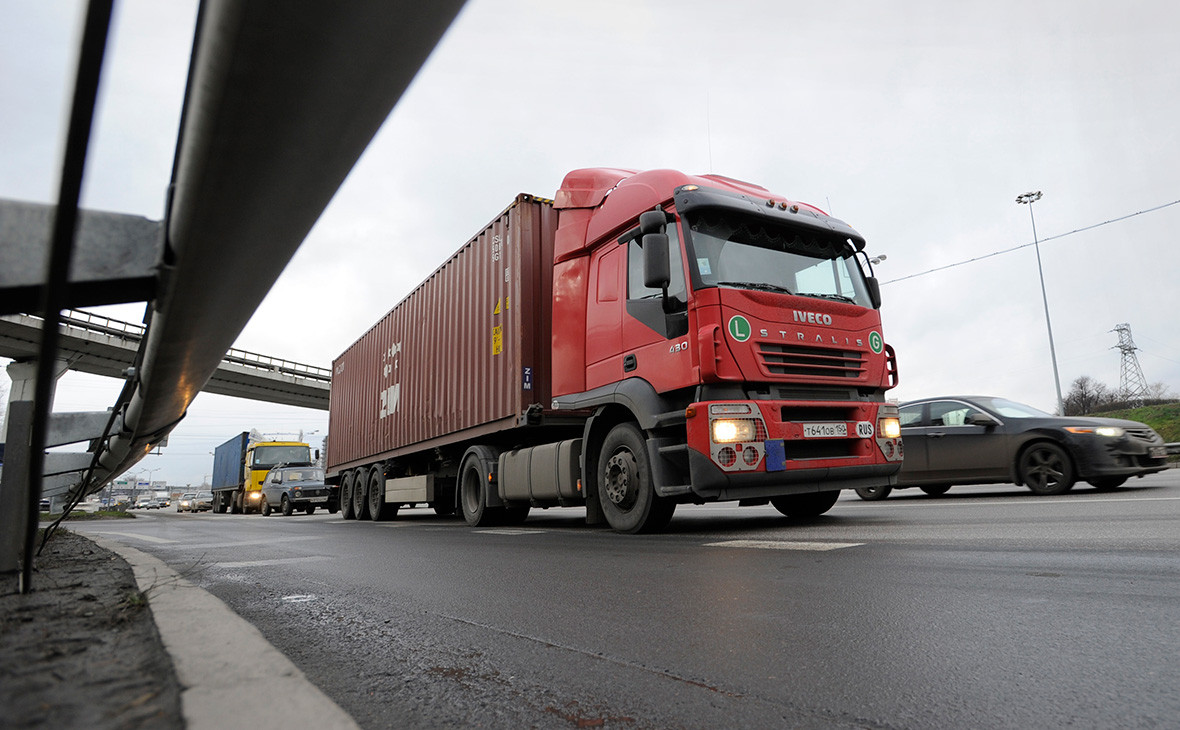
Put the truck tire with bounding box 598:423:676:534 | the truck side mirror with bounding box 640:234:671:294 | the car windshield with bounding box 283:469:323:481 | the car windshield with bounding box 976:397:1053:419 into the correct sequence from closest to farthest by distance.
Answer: the truck side mirror with bounding box 640:234:671:294 < the truck tire with bounding box 598:423:676:534 < the car windshield with bounding box 976:397:1053:419 < the car windshield with bounding box 283:469:323:481

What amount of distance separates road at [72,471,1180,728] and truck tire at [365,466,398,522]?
853 cm

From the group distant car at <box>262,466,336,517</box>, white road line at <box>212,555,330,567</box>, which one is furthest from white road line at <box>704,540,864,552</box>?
distant car at <box>262,466,336,517</box>

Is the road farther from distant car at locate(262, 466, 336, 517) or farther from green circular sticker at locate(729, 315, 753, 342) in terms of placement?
distant car at locate(262, 466, 336, 517)

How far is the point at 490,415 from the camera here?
8945 mm

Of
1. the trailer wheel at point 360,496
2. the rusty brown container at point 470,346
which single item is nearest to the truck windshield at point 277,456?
the trailer wheel at point 360,496

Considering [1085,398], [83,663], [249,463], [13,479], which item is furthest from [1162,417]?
[83,663]

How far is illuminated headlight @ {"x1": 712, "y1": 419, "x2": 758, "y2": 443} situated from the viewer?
5.63 metres

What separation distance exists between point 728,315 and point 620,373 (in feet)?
4.32

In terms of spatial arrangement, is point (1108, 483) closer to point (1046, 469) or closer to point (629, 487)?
point (1046, 469)

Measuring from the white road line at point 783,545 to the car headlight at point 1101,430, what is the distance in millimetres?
5281

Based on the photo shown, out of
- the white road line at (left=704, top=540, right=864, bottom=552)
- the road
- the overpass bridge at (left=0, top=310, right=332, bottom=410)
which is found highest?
the overpass bridge at (left=0, top=310, right=332, bottom=410)

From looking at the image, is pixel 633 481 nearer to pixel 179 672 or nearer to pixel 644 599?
pixel 644 599

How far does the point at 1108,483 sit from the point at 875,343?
4.21m

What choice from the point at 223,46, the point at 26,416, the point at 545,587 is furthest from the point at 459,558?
the point at 223,46
